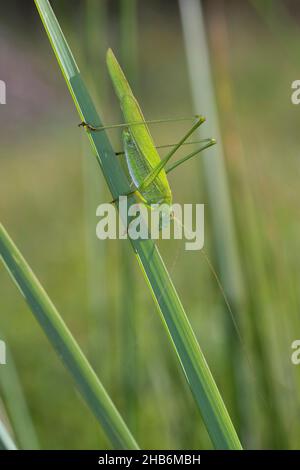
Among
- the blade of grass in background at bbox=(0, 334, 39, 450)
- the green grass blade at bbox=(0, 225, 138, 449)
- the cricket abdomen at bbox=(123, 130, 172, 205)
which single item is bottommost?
the blade of grass in background at bbox=(0, 334, 39, 450)

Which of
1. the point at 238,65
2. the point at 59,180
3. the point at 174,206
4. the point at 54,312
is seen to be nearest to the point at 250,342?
the point at 174,206

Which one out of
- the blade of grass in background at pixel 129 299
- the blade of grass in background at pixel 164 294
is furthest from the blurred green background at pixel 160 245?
the blade of grass in background at pixel 164 294

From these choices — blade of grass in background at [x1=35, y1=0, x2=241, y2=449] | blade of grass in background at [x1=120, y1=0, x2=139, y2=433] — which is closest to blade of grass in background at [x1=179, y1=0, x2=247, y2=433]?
blade of grass in background at [x1=120, y1=0, x2=139, y2=433]

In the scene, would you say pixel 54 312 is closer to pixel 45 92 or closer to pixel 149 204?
pixel 149 204

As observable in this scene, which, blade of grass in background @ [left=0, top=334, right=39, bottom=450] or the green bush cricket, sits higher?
the green bush cricket

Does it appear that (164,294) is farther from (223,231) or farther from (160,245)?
(160,245)

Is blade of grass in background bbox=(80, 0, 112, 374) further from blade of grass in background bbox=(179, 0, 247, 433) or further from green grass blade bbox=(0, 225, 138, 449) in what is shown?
green grass blade bbox=(0, 225, 138, 449)

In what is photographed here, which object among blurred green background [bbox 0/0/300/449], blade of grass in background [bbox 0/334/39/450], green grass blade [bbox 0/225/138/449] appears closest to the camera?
green grass blade [bbox 0/225/138/449]
